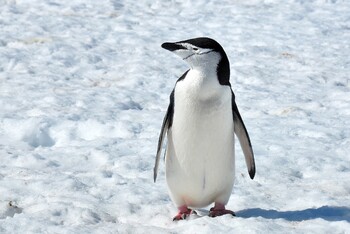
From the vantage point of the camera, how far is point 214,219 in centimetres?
321

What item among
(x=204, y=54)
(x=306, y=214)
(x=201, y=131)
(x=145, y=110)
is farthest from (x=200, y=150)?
(x=145, y=110)

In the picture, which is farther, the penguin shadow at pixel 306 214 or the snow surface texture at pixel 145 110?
the snow surface texture at pixel 145 110

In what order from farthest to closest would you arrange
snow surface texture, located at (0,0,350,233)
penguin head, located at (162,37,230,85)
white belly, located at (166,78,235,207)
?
snow surface texture, located at (0,0,350,233) → white belly, located at (166,78,235,207) → penguin head, located at (162,37,230,85)

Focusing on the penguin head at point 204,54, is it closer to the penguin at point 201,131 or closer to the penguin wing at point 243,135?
the penguin at point 201,131

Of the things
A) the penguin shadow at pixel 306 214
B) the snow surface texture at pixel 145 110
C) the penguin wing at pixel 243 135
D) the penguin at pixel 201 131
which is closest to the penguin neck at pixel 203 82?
the penguin at pixel 201 131

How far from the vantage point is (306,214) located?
345cm

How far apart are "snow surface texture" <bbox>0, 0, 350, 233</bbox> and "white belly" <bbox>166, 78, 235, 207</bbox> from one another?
0.19 m

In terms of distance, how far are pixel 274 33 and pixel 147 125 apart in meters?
3.68

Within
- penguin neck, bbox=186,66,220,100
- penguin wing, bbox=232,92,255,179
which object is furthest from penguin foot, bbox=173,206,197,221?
penguin neck, bbox=186,66,220,100

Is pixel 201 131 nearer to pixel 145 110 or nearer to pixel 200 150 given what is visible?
pixel 200 150

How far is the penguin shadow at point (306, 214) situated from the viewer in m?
3.37

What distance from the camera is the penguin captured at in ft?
10.2

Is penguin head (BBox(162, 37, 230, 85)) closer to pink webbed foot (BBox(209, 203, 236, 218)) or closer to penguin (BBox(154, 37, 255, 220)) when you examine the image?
penguin (BBox(154, 37, 255, 220))

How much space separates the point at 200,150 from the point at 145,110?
2.44 metres
